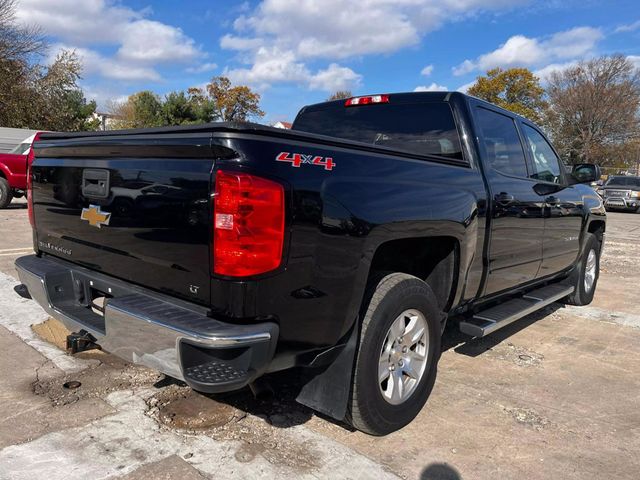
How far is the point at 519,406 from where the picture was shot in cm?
337

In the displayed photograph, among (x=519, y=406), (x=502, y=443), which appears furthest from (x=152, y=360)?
(x=519, y=406)

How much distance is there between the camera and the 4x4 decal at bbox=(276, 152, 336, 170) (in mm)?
2201

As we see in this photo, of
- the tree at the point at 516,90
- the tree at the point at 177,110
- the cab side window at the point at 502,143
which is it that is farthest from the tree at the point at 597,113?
the cab side window at the point at 502,143

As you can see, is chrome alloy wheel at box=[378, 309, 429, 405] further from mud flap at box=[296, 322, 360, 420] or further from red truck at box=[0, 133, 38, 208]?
red truck at box=[0, 133, 38, 208]

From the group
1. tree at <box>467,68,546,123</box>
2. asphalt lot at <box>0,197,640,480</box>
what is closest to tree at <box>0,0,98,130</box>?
asphalt lot at <box>0,197,640,480</box>

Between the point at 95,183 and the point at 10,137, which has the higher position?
the point at 10,137

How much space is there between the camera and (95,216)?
2854mm

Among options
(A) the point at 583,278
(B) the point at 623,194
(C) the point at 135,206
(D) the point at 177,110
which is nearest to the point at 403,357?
(C) the point at 135,206

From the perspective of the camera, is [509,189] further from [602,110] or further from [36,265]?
[602,110]

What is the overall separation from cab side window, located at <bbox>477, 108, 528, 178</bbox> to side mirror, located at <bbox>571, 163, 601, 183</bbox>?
118 centimetres

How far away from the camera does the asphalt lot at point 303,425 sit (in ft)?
8.46

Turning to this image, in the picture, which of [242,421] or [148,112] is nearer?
[242,421]

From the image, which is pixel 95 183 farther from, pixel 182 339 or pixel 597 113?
pixel 597 113

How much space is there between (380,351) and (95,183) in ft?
5.95
